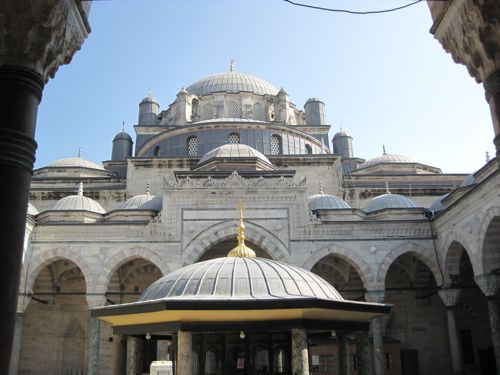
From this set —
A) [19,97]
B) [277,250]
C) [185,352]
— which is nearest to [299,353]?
[185,352]

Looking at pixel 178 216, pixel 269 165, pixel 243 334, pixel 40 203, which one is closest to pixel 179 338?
pixel 243 334

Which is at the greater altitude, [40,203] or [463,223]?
[40,203]

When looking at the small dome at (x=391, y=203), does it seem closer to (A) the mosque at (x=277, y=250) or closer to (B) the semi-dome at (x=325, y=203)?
(A) the mosque at (x=277, y=250)

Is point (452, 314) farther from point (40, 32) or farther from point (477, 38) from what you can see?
point (40, 32)

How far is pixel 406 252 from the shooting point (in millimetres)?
17344

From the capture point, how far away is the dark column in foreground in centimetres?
306

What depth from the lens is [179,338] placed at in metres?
6.84

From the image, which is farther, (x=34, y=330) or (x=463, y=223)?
(x=34, y=330)

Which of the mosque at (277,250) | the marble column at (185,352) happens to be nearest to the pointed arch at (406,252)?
the mosque at (277,250)

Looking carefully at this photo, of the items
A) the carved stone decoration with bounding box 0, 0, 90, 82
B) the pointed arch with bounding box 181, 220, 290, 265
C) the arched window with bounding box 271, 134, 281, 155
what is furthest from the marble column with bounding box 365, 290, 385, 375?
the carved stone decoration with bounding box 0, 0, 90, 82

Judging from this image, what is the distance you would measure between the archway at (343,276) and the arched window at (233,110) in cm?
1137

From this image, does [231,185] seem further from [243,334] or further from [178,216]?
[243,334]

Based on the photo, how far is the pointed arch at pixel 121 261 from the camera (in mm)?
16703

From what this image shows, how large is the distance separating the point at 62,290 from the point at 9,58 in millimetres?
17466
